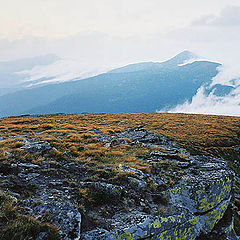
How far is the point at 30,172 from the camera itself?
31.4 ft

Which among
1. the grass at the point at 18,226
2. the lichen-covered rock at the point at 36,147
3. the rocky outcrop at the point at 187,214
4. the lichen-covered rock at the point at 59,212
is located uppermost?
the lichen-covered rock at the point at 36,147

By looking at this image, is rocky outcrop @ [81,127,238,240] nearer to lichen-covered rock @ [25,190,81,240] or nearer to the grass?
lichen-covered rock @ [25,190,81,240]

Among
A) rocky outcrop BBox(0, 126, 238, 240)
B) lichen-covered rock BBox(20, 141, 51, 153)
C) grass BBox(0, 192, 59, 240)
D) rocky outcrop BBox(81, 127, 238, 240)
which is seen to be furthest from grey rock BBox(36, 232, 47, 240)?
lichen-covered rock BBox(20, 141, 51, 153)

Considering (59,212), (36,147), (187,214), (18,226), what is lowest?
(187,214)

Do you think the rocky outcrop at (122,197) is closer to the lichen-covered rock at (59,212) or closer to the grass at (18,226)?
the lichen-covered rock at (59,212)

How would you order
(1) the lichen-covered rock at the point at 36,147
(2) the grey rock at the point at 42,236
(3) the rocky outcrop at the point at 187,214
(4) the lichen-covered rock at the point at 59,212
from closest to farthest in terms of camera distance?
1. (2) the grey rock at the point at 42,236
2. (4) the lichen-covered rock at the point at 59,212
3. (3) the rocky outcrop at the point at 187,214
4. (1) the lichen-covered rock at the point at 36,147

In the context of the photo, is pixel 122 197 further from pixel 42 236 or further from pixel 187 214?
pixel 42 236

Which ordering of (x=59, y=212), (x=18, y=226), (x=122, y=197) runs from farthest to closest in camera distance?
(x=122, y=197)
(x=59, y=212)
(x=18, y=226)

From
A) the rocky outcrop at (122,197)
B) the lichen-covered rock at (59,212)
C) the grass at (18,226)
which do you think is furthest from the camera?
the rocky outcrop at (122,197)

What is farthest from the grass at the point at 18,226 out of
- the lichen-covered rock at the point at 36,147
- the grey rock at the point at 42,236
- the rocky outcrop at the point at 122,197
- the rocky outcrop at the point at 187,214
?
the lichen-covered rock at the point at 36,147

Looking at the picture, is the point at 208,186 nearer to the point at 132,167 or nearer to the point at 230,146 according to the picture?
the point at 132,167

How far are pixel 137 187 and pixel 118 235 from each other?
136 inches

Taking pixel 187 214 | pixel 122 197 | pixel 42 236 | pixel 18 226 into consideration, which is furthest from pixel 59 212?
pixel 187 214

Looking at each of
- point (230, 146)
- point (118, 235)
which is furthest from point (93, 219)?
point (230, 146)
